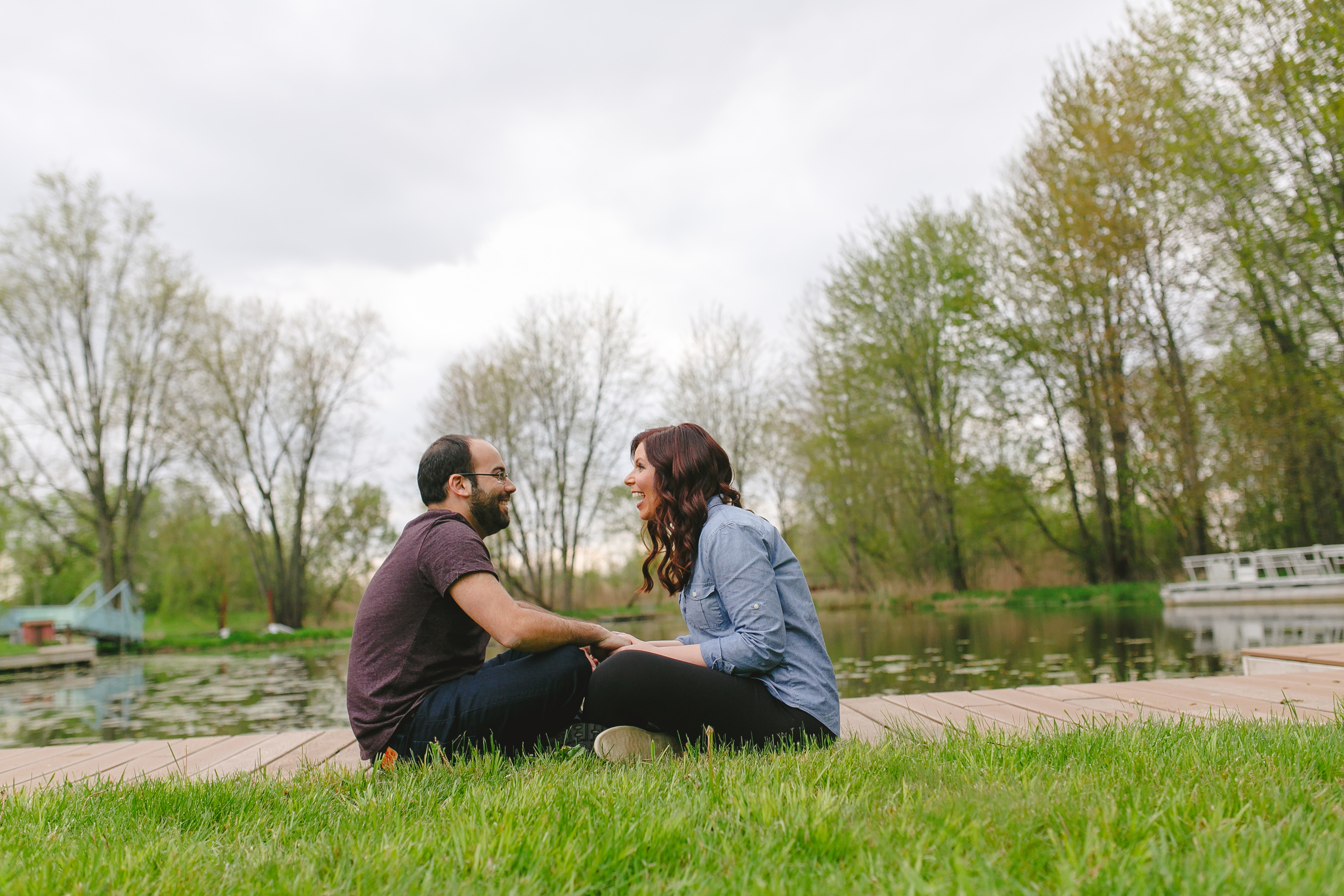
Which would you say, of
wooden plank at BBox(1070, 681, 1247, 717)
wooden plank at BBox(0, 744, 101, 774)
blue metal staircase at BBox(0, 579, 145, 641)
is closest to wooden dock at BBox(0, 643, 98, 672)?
blue metal staircase at BBox(0, 579, 145, 641)

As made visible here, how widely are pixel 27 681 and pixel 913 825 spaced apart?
1608 cm

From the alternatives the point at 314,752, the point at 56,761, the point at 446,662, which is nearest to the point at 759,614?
the point at 446,662

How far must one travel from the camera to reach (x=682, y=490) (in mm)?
2895

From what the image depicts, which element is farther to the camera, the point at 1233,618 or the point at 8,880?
the point at 1233,618

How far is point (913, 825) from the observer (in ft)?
5.30

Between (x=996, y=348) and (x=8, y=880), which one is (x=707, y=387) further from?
(x=8, y=880)

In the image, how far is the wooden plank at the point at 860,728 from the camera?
2.92 meters

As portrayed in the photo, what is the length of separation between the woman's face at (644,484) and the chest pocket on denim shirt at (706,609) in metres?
0.32

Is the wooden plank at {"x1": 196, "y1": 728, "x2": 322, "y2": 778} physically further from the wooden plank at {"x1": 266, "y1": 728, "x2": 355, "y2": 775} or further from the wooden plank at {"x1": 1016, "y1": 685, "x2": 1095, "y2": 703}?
the wooden plank at {"x1": 1016, "y1": 685, "x2": 1095, "y2": 703}

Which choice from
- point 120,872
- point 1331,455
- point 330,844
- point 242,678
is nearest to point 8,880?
point 120,872

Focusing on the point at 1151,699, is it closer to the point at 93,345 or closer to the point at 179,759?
the point at 179,759

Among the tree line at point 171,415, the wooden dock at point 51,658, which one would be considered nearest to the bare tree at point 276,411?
the tree line at point 171,415

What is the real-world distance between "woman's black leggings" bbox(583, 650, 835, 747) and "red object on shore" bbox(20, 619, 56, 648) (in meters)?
20.3

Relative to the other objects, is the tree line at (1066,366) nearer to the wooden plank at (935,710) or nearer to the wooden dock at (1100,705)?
the wooden dock at (1100,705)
